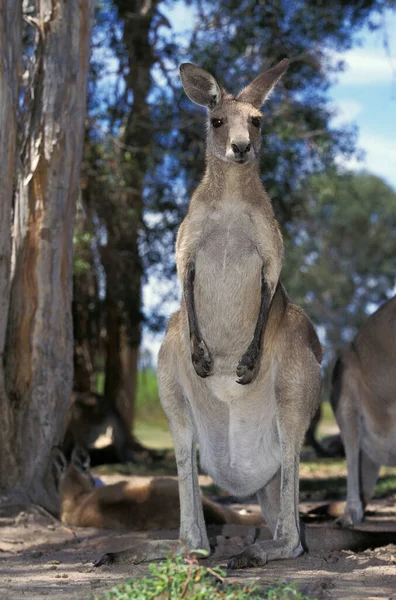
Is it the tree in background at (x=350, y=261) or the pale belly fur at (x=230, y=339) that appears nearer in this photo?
the pale belly fur at (x=230, y=339)

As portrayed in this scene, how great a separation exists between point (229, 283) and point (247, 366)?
1.43 ft

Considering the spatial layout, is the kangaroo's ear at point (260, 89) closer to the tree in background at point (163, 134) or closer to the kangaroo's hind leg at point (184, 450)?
the kangaroo's hind leg at point (184, 450)

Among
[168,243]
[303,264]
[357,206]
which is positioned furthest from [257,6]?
[357,206]

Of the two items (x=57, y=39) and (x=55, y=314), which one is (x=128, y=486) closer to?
(x=55, y=314)

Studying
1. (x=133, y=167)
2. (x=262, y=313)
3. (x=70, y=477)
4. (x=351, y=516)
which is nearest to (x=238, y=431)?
(x=262, y=313)

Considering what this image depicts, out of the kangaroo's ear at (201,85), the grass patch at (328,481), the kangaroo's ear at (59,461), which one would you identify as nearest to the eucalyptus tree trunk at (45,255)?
the kangaroo's ear at (59,461)

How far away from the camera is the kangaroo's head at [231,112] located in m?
3.99

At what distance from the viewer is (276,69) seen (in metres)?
4.47

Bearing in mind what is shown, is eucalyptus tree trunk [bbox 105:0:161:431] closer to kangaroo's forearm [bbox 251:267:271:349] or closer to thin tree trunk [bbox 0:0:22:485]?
thin tree trunk [bbox 0:0:22:485]

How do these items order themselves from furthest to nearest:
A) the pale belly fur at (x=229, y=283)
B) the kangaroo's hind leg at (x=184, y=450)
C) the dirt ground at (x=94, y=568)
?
the pale belly fur at (x=229, y=283)
the kangaroo's hind leg at (x=184, y=450)
the dirt ground at (x=94, y=568)

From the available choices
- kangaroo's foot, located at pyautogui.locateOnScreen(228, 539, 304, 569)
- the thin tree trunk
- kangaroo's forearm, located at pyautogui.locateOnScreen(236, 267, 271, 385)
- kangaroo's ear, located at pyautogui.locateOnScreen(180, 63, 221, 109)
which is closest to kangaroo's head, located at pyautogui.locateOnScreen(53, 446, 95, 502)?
the thin tree trunk

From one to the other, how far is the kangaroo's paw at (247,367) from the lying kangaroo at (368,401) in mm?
1832

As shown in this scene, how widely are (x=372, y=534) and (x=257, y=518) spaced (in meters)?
1.44

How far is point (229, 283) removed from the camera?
163 inches
